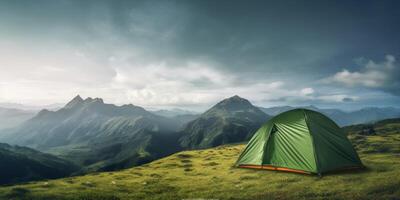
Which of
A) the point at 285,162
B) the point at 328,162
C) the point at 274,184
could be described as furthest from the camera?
the point at 285,162

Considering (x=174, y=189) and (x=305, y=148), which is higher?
(x=305, y=148)

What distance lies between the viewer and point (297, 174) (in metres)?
21.4

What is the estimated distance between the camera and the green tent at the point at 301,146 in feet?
70.1

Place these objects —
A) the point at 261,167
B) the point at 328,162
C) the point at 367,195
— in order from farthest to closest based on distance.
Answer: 1. the point at 261,167
2. the point at 328,162
3. the point at 367,195

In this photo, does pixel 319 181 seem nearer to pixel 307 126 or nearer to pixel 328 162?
pixel 328 162

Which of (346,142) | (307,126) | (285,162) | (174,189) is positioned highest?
(307,126)

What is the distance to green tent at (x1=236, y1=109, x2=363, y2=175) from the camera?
21.4 metres

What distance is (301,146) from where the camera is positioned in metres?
22.3

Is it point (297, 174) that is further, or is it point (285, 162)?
point (285, 162)

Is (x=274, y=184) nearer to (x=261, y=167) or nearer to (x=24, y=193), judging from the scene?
(x=261, y=167)

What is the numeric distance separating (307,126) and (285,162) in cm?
389

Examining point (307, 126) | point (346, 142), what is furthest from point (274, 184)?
point (346, 142)

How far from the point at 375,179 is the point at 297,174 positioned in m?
5.48

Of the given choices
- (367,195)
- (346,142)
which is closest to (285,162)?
(346,142)
